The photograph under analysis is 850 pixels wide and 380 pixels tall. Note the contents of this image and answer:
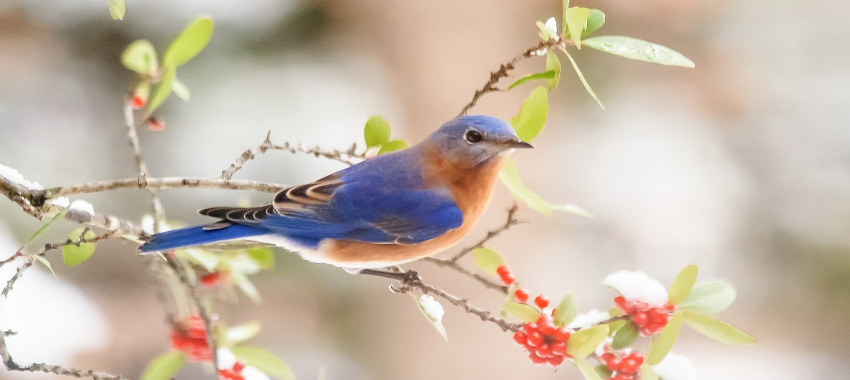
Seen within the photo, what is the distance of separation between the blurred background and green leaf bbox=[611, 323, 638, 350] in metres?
1.00

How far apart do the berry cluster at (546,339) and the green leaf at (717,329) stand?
0.11 meters

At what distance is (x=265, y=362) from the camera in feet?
2.72

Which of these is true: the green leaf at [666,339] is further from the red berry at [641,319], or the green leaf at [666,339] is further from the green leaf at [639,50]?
the green leaf at [639,50]

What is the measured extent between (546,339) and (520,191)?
0.44 ft

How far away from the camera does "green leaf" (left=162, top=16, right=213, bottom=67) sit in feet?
2.49

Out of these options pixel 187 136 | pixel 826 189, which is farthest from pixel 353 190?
pixel 826 189

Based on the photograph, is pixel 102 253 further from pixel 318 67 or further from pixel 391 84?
pixel 391 84

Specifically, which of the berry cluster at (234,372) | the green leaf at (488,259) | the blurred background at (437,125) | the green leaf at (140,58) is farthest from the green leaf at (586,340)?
the blurred background at (437,125)

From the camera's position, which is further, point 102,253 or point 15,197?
point 102,253

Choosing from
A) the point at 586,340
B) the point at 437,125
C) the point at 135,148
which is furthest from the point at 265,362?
the point at 437,125

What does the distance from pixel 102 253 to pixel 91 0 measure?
745 mm

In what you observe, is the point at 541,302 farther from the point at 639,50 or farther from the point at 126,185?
the point at 126,185

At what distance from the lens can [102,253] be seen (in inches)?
90.5

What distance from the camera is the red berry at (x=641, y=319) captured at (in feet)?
2.25
